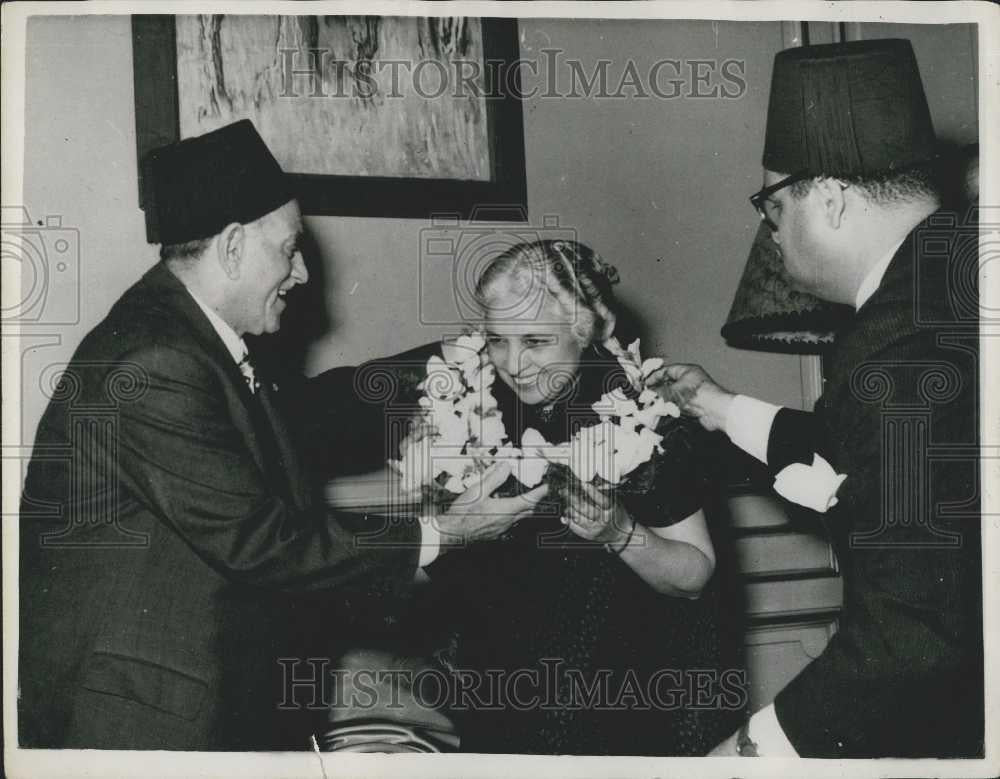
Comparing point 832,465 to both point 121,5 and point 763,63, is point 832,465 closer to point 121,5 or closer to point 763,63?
point 763,63

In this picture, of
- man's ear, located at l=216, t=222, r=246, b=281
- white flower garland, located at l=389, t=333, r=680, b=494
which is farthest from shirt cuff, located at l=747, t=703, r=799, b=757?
man's ear, located at l=216, t=222, r=246, b=281

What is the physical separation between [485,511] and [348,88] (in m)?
0.80

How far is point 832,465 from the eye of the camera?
5.98ft

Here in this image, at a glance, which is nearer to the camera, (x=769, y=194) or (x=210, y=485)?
(x=210, y=485)

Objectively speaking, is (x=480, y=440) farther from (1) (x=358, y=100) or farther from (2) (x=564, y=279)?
(1) (x=358, y=100)

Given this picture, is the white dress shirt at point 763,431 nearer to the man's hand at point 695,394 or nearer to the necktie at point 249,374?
the man's hand at point 695,394

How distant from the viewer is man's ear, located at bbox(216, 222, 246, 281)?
1.75 m

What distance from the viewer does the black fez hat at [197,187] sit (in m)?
1.74

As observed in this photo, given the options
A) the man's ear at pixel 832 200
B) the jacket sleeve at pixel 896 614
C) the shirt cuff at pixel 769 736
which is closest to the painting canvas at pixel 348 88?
the man's ear at pixel 832 200

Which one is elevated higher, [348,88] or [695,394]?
[348,88]

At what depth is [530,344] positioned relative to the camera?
5.90 feet

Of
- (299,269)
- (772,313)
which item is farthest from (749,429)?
(299,269)

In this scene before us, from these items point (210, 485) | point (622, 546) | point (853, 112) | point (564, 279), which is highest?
point (853, 112)

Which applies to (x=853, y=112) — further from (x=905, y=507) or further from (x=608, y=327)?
(x=905, y=507)
